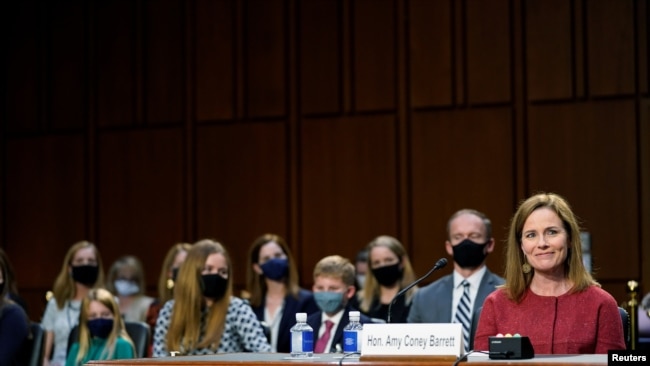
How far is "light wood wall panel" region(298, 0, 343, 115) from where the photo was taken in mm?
10672

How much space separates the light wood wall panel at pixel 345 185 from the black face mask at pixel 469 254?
3861 millimetres

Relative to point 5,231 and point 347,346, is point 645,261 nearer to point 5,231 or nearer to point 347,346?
point 347,346

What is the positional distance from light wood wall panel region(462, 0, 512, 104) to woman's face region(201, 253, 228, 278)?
13.2 ft

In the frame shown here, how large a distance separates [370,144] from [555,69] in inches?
72.5

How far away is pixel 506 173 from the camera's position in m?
9.96

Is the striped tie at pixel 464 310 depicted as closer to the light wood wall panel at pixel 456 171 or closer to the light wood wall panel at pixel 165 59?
the light wood wall panel at pixel 456 171

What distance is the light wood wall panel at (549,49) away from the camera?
9758 mm

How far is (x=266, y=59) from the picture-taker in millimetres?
10914

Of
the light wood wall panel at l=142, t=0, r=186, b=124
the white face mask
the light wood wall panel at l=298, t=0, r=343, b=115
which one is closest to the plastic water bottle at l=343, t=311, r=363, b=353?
the white face mask

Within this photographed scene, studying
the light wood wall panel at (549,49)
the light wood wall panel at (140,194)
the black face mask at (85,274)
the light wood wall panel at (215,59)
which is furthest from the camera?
the light wood wall panel at (140,194)

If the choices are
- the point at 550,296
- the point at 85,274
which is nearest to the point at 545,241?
the point at 550,296

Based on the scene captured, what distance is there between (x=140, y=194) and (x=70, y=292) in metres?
3.06

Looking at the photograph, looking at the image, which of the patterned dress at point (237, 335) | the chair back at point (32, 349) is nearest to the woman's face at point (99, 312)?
the chair back at point (32, 349)

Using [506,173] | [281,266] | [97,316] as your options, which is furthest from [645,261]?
[97,316]
